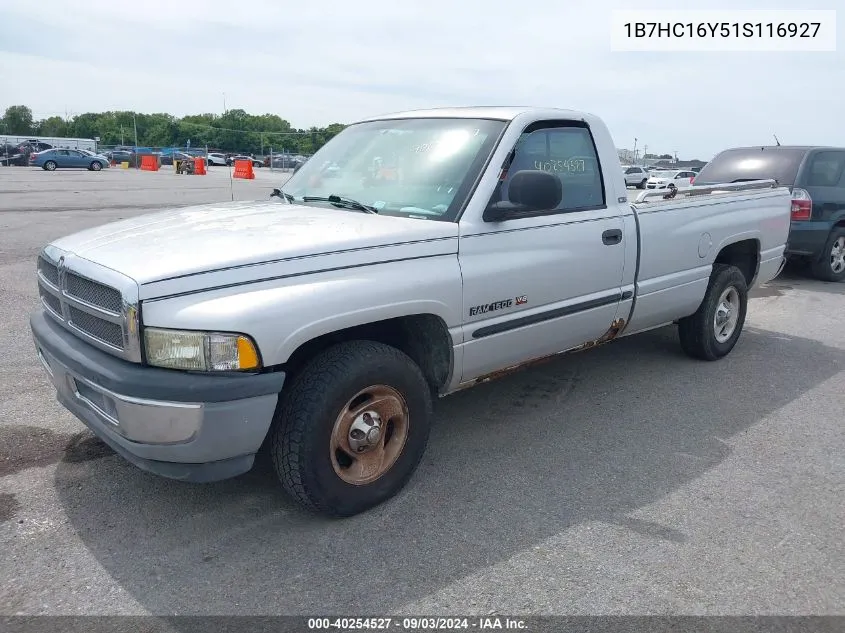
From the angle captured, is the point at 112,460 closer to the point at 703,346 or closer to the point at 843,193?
the point at 703,346

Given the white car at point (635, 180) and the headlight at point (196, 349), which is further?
the white car at point (635, 180)

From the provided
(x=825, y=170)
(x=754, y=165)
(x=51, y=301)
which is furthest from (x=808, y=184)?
(x=51, y=301)

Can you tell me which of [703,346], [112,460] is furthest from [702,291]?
[112,460]

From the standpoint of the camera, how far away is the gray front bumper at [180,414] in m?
2.79

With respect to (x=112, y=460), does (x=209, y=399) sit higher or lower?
higher

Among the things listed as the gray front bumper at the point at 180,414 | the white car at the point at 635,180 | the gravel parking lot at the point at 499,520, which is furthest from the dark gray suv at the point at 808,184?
the gray front bumper at the point at 180,414

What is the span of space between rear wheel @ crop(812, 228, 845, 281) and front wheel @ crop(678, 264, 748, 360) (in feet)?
15.0

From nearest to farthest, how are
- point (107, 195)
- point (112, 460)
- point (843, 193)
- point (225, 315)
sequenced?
1. point (225, 315)
2. point (112, 460)
3. point (843, 193)
4. point (107, 195)

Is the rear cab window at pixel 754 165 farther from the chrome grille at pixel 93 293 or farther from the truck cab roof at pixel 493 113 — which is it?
the chrome grille at pixel 93 293

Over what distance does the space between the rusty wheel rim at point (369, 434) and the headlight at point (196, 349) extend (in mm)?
585

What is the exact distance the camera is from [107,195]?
22203 millimetres

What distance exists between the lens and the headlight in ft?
9.17

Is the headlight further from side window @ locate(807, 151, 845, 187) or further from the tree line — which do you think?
the tree line

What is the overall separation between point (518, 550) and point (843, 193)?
343 inches
